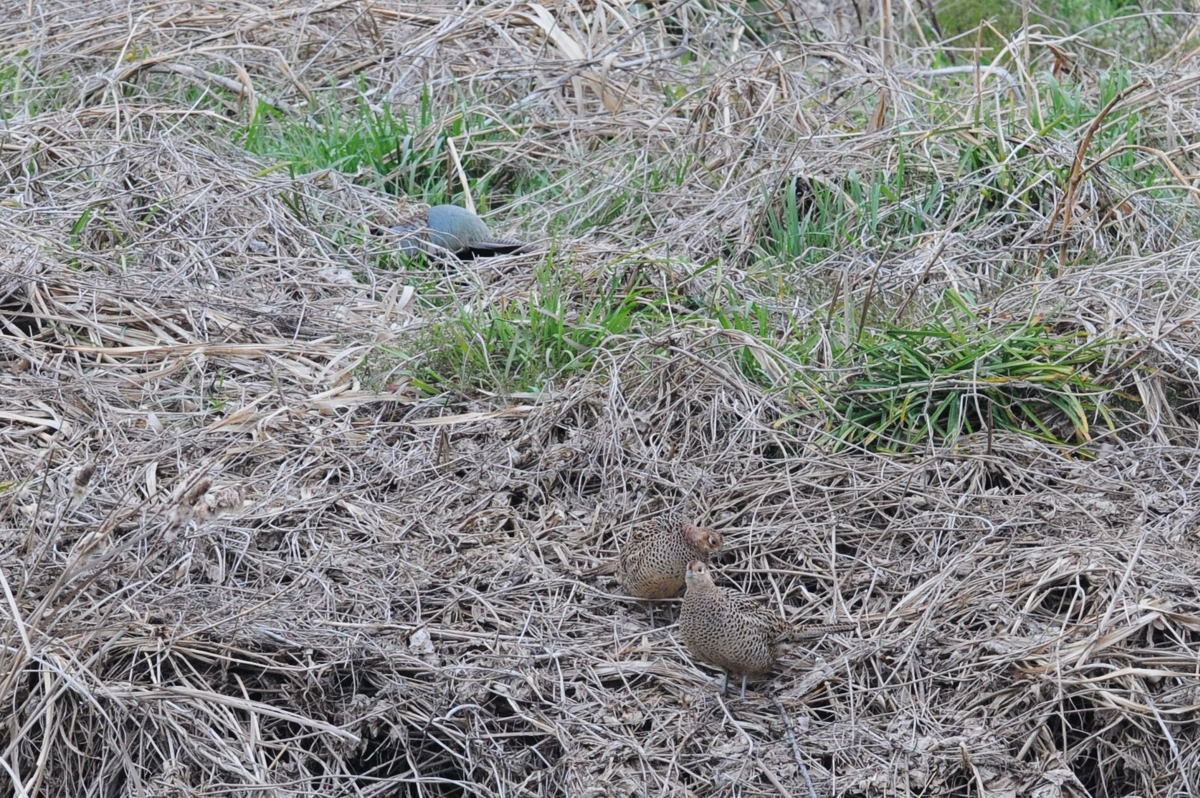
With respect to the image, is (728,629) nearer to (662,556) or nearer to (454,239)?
(662,556)

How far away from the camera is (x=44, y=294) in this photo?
4.67m

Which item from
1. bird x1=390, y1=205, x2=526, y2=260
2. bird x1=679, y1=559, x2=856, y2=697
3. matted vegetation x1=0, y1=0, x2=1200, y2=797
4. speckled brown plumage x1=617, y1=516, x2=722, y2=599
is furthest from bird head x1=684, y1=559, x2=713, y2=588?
bird x1=390, y1=205, x2=526, y2=260

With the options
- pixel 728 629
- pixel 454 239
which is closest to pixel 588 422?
pixel 728 629

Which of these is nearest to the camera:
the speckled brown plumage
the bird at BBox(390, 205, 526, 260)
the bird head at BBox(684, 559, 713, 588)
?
the bird head at BBox(684, 559, 713, 588)

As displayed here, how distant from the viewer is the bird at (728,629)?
3.18 m

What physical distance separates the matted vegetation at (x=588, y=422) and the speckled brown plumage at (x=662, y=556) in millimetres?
101

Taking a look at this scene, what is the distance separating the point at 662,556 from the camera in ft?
11.3

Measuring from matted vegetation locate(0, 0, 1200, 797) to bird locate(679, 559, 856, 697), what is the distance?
0.10m

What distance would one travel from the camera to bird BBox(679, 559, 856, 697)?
318cm

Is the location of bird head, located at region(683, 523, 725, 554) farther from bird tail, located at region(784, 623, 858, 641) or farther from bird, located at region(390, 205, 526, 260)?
bird, located at region(390, 205, 526, 260)

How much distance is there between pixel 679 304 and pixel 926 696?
1.84m

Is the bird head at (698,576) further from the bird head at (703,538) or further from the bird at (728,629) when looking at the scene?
the bird head at (703,538)

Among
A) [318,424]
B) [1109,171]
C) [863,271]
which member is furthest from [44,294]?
[1109,171]

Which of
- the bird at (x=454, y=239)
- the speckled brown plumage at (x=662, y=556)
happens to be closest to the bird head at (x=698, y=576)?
the speckled brown plumage at (x=662, y=556)
